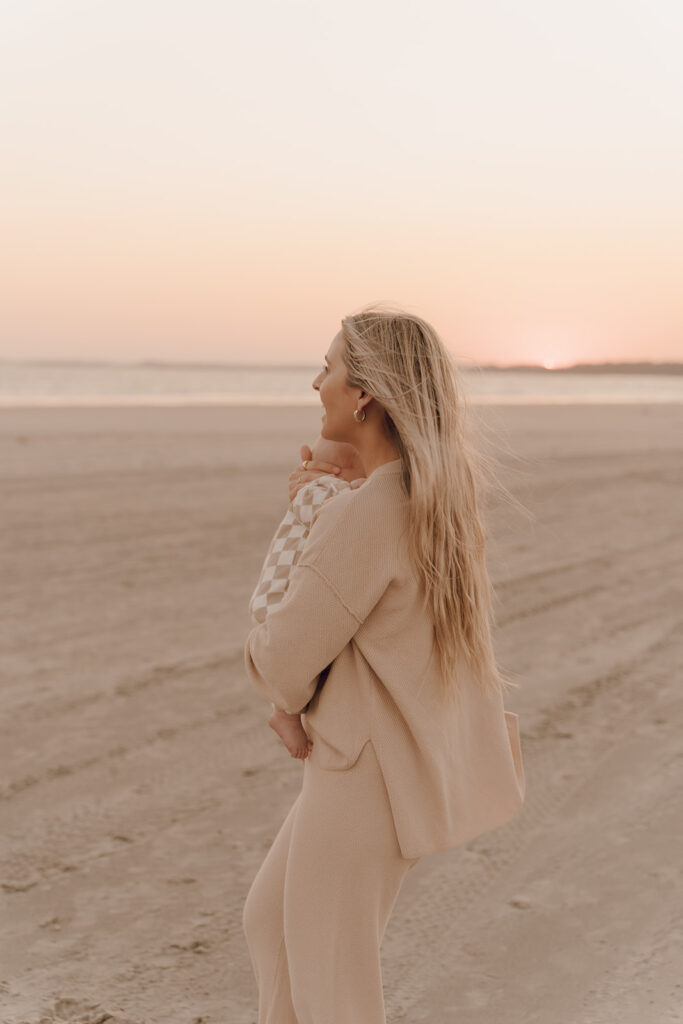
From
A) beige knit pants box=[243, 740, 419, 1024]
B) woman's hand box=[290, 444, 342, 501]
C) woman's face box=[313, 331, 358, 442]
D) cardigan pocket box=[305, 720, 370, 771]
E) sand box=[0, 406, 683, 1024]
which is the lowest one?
sand box=[0, 406, 683, 1024]

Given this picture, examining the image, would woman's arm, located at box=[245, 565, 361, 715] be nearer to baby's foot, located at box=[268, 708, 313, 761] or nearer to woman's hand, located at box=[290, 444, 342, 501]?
baby's foot, located at box=[268, 708, 313, 761]

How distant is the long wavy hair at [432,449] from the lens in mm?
2061

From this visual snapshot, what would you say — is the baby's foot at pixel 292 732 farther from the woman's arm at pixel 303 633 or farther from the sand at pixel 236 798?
the sand at pixel 236 798

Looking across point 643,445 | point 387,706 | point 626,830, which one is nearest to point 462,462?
point 387,706

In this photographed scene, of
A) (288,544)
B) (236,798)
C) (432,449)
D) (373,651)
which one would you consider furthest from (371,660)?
(236,798)

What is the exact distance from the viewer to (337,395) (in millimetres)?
2141

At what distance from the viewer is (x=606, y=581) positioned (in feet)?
28.5

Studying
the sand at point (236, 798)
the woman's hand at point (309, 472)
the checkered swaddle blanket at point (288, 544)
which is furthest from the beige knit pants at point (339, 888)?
the sand at point (236, 798)

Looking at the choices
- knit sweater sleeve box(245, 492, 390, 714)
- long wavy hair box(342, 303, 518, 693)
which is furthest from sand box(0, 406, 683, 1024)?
knit sweater sleeve box(245, 492, 390, 714)

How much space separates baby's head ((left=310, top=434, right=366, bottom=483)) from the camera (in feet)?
7.57

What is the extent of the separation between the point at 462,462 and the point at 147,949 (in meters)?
2.17

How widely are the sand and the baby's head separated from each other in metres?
0.29

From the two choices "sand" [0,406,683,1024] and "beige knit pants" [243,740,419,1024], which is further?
"sand" [0,406,683,1024]

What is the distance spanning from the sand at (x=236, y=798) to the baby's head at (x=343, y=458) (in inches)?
11.2
